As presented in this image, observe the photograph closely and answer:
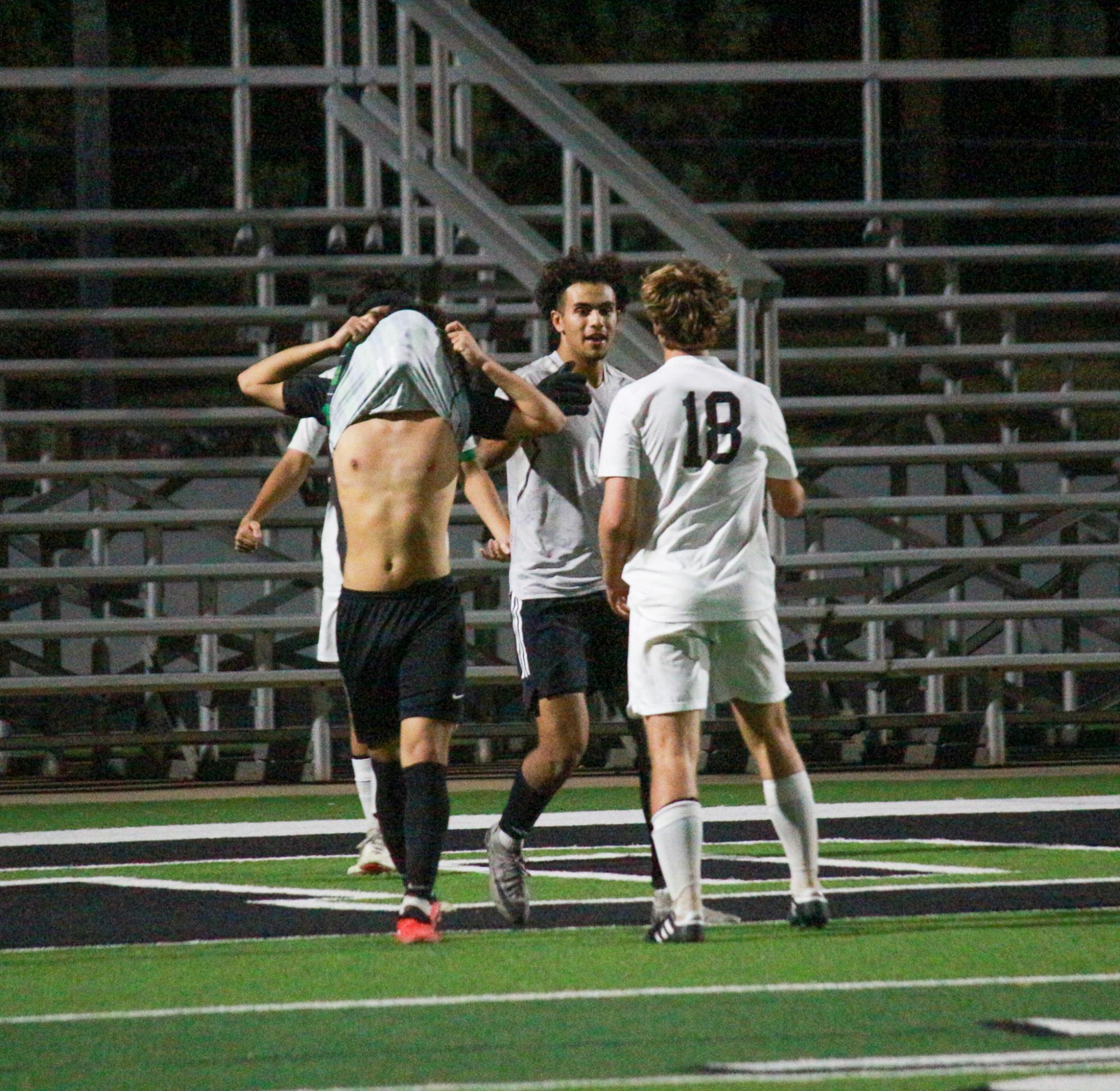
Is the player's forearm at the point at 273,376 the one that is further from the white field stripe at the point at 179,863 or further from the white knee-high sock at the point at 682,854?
the white field stripe at the point at 179,863

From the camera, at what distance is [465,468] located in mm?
8141

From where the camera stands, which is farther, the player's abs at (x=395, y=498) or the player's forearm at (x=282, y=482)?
the player's forearm at (x=282, y=482)

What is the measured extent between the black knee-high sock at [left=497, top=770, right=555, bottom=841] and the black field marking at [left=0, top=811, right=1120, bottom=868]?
2140mm

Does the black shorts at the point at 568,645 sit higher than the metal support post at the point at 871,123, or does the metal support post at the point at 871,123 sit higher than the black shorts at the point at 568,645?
the metal support post at the point at 871,123

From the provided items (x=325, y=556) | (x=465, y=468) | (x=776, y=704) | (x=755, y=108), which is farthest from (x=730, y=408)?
(x=755, y=108)

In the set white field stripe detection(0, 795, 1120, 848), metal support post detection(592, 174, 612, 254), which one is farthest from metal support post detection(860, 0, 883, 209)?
white field stripe detection(0, 795, 1120, 848)

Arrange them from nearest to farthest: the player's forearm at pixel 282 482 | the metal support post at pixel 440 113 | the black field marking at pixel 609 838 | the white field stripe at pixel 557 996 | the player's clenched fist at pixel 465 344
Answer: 1. the white field stripe at pixel 557 996
2. the player's clenched fist at pixel 465 344
3. the player's forearm at pixel 282 482
4. the black field marking at pixel 609 838
5. the metal support post at pixel 440 113

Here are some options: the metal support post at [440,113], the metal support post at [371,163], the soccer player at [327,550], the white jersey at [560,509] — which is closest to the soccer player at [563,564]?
Answer: the white jersey at [560,509]

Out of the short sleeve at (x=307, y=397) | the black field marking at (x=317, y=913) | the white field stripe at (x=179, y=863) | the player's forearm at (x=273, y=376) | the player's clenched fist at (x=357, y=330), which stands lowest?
the white field stripe at (x=179, y=863)

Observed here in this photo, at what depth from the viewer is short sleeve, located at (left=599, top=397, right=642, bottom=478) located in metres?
Answer: 6.94

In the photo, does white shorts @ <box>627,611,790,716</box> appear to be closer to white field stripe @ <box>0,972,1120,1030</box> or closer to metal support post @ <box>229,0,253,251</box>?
white field stripe @ <box>0,972,1120,1030</box>

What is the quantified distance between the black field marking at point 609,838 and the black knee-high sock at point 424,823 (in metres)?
2.65

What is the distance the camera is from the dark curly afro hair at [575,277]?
25.7ft

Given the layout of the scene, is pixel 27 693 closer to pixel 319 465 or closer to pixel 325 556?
pixel 319 465
